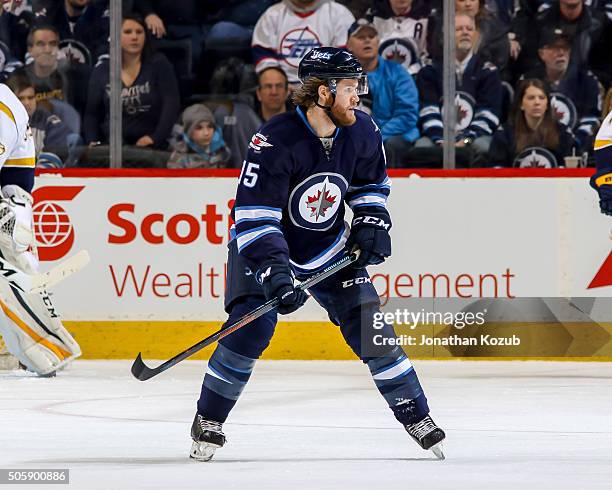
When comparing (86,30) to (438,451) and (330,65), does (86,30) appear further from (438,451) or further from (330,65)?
(438,451)

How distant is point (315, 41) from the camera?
8898 millimetres

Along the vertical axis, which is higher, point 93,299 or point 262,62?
point 262,62

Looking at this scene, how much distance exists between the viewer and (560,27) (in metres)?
8.71

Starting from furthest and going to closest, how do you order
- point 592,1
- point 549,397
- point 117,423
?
point 592,1, point 549,397, point 117,423

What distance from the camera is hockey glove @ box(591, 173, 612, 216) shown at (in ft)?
25.1

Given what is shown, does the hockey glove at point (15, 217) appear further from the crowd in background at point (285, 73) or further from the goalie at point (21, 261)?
the crowd in background at point (285, 73)

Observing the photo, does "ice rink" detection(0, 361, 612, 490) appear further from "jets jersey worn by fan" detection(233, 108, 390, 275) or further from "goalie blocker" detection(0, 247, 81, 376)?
"jets jersey worn by fan" detection(233, 108, 390, 275)

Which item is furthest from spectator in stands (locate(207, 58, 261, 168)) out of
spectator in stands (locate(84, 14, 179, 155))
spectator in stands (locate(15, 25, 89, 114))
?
spectator in stands (locate(15, 25, 89, 114))

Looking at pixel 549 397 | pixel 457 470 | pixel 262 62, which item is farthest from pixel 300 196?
pixel 262 62

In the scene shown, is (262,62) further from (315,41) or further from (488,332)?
(488,332)

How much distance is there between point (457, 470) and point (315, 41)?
16.1 feet

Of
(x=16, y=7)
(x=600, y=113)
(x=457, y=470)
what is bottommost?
(x=457, y=470)

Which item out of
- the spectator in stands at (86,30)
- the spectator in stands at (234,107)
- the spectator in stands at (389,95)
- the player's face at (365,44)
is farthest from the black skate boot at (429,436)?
the spectator in stands at (86,30)

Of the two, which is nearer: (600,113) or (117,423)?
(117,423)
